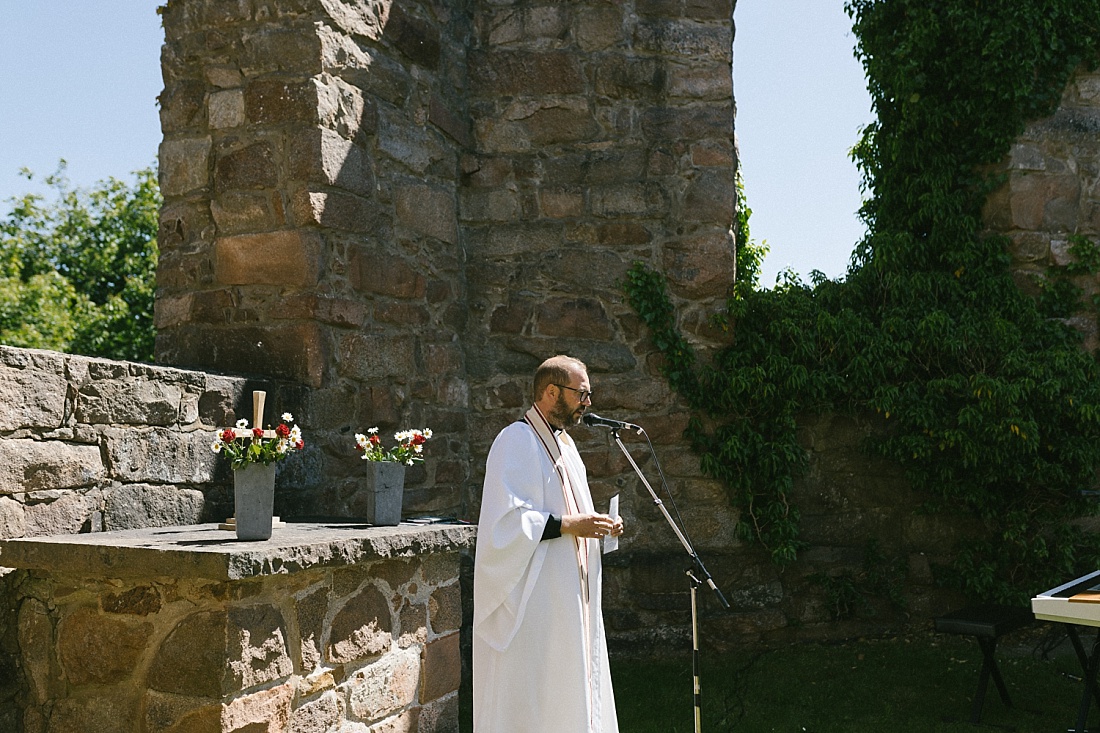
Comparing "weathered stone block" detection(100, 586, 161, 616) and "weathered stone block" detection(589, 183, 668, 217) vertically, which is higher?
"weathered stone block" detection(589, 183, 668, 217)

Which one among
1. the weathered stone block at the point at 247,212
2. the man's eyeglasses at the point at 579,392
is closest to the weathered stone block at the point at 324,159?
the weathered stone block at the point at 247,212

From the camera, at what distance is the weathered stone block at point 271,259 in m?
4.85

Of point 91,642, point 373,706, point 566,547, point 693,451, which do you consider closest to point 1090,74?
point 693,451

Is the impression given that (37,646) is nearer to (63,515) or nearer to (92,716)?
(92,716)

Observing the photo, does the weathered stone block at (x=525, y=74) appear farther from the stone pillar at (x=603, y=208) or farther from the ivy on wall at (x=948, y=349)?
the ivy on wall at (x=948, y=349)

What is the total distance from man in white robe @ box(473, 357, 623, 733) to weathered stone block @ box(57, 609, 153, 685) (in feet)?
4.24

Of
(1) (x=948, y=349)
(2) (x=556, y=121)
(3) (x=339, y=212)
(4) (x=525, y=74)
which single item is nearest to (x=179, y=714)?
(3) (x=339, y=212)

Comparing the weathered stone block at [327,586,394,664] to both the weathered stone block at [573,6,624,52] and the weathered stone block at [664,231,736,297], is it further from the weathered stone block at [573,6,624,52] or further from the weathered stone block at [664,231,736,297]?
the weathered stone block at [573,6,624,52]

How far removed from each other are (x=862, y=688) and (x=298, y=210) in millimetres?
3924

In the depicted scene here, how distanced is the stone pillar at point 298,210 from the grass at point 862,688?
5.89ft

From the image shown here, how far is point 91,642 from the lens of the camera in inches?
126

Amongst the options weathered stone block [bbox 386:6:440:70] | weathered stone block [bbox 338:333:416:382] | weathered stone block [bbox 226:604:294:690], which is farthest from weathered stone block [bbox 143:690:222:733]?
weathered stone block [bbox 386:6:440:70]

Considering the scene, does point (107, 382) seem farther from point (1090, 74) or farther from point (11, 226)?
point (11, 226)

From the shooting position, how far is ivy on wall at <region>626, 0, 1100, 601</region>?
19.6 feet
